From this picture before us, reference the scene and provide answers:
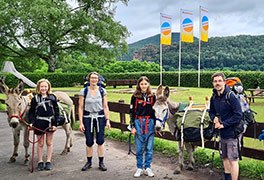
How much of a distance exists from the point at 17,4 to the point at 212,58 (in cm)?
4680

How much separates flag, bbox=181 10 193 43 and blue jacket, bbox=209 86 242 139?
2714 centimetres

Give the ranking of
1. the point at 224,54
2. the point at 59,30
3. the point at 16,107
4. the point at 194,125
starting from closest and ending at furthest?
the point at 194,125
the point at 16,107
the point at 59,30
the point at 224,54

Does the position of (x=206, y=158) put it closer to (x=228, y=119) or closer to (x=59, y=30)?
(x=228, y=119)

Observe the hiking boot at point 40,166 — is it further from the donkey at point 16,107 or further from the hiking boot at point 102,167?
the hiking boot at point 102,167

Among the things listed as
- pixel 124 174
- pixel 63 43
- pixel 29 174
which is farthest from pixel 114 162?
→ pixel 63 43

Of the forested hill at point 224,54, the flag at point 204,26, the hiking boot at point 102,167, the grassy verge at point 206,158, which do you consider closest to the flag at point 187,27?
the flag at point 204,26

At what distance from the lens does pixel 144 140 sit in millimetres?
5105

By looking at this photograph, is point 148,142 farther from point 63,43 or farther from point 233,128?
point 63,43

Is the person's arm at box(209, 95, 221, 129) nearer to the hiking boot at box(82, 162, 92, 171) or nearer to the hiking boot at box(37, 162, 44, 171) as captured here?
the hiking boot at box(82, 162, 92, 171)

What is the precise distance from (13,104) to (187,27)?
1070 inches

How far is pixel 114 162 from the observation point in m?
5.93

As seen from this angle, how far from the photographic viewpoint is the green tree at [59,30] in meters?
26.0

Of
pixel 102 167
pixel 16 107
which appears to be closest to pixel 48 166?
pixel 102 167

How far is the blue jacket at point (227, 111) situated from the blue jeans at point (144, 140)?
121cm
